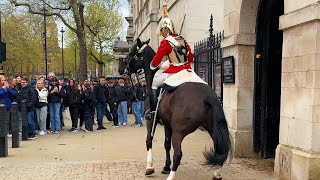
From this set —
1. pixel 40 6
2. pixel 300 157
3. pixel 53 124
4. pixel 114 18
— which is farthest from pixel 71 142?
pixel 114 18

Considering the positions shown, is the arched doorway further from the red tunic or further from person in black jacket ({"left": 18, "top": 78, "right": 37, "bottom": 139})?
person in black jacket ({"left": 18, "top": 78, "right": 37, "bottom": 139})

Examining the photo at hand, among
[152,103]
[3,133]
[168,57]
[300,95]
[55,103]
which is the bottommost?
[3,133]

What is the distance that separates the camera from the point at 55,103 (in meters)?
13.2

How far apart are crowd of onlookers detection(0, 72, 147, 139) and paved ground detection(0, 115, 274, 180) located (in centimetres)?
107

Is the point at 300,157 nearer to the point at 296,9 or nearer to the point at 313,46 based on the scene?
the point at 313,46

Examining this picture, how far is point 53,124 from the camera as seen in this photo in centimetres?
1334

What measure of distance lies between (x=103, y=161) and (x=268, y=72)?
13.0ft

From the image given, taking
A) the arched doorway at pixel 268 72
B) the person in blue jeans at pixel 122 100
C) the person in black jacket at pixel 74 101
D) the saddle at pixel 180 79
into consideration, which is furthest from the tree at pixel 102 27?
the saddle at pixel 180 79

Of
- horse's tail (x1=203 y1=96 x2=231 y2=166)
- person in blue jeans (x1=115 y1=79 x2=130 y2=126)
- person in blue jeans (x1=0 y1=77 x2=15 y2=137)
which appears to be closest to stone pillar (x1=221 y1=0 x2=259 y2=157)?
horse's tail (x1=203 y1=96 x2=231 y2=166)

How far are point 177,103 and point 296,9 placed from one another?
2.37 metres

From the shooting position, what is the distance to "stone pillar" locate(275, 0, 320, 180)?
5.66 metres

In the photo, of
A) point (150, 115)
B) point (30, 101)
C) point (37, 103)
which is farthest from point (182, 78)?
point (37, 103)

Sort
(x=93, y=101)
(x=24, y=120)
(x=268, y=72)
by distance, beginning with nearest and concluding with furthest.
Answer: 1. (x=268, y=72)
2. (x=24, y=120)
3. (x=93, y=101)

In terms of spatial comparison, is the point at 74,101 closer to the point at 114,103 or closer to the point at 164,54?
the point at 114,103
